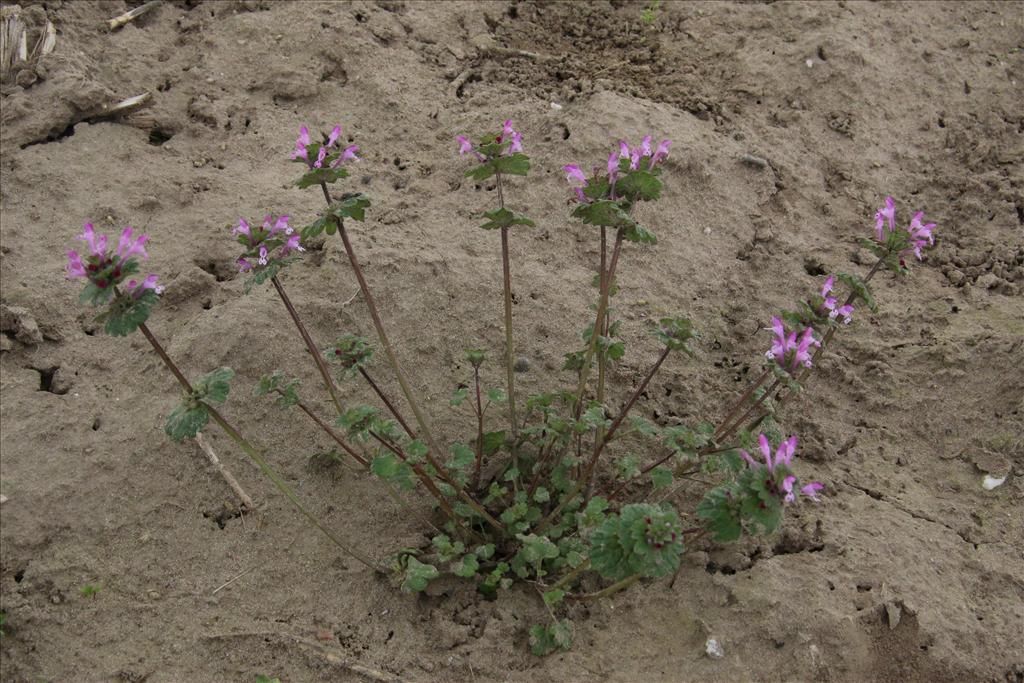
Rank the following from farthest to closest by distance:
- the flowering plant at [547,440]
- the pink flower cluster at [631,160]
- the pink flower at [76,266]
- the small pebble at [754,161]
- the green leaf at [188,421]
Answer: the small pebble at [754,161]
the pink flower cluster at [631,160]
the green leaf at [188,421]
the flowering plant at [547,440]
the pink flower at [76,266]

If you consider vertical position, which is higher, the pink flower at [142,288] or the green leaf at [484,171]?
the green leaf at [484,171]

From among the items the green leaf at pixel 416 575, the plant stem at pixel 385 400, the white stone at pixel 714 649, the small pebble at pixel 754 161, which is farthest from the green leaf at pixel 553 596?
the small pebble at pixel 754 161

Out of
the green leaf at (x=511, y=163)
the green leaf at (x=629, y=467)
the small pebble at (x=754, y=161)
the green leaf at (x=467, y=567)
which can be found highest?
the green leaf at (x=511, y=163)

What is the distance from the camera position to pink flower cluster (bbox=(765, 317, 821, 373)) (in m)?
2.55

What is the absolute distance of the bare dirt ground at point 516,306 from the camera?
2996mm

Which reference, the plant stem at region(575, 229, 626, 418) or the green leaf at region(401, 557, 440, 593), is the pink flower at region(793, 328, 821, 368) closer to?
the plant stem at region(575, 229, 626, 418)

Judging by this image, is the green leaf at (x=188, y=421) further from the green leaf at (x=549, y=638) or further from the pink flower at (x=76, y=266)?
the green leaf at (x=549, y=638)

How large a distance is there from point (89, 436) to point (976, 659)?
3.61m

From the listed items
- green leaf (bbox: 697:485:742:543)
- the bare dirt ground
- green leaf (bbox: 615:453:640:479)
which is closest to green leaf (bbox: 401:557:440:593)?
the bare dirt ground

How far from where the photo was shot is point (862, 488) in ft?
11.2

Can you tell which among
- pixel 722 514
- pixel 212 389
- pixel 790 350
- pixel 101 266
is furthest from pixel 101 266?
pixel 790 350

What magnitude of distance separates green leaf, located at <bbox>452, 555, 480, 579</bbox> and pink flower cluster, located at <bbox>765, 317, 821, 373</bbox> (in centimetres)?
132

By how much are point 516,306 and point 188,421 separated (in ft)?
6.16

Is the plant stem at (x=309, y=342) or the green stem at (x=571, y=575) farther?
the green stem at (x=571, y=575)
